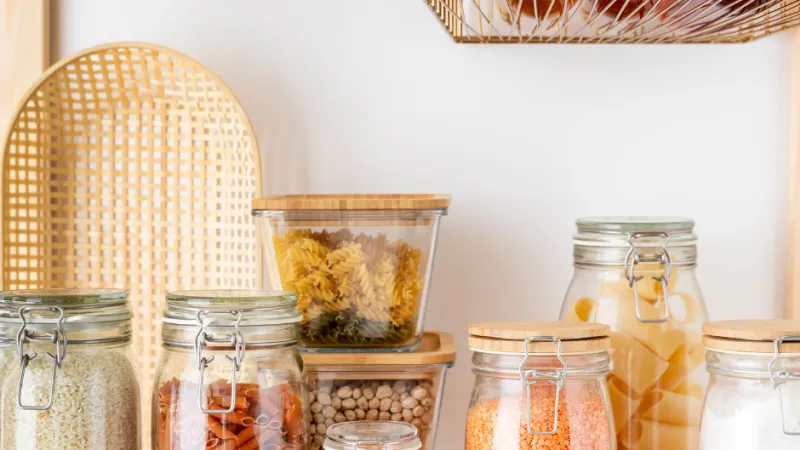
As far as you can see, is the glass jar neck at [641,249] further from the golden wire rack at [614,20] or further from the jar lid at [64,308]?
the jar lid at [64,308]

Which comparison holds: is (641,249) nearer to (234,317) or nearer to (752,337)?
(752,337)

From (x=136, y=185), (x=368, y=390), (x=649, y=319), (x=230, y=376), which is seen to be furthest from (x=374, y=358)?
(x=136, y=185)

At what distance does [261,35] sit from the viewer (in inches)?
40.1

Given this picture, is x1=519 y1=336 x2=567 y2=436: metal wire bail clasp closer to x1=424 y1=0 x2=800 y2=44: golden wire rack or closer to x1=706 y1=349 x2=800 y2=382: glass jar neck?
x1=706 y1=349 x2=800 y2=382: glass jar neck

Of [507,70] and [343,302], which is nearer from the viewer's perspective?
[343,302]

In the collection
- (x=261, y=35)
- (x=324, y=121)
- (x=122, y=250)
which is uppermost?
(x=261, y=35)

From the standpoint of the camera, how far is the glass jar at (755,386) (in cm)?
67

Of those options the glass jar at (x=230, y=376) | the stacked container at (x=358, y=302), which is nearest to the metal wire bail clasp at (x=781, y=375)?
the stacked container at (x=358, y=302)

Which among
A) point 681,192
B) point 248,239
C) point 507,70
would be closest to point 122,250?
point 248,239

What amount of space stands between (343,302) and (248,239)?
0.22 m

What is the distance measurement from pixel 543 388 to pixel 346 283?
0.21m

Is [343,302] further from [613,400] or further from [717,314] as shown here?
[717,314]

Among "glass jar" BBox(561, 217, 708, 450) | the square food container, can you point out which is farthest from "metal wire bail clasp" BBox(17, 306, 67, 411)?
"glass jar" BBox(561, 217, 708, 450)

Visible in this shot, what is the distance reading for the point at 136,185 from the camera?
1.01m
